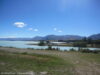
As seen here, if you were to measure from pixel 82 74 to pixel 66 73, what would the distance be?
98 cm

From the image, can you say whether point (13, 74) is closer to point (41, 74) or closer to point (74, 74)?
point (41, 74)

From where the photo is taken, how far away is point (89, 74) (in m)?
6.87

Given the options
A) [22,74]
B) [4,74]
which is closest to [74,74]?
[22,74]

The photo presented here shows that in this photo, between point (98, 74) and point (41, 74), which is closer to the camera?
point (41, 74)

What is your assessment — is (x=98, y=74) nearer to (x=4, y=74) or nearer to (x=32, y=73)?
(x=32, y=73)

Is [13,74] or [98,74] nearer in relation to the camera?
[13,74]

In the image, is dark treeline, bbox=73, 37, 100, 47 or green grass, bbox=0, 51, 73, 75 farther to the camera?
dark treeline, bbox=73, 37, 100, 47

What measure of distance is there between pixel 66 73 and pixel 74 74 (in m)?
0.47

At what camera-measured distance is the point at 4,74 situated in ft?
20.2

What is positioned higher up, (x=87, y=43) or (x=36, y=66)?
(x=87, y=43)

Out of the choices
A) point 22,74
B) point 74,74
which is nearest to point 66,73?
point 74,74

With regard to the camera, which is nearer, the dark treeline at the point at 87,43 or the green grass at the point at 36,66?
the green grass at the point at 36,66

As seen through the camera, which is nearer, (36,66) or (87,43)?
(36,66)

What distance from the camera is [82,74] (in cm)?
686
